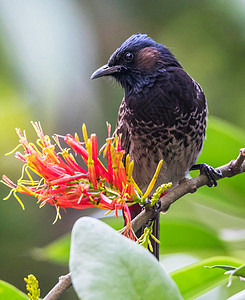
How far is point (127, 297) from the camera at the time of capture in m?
0.70

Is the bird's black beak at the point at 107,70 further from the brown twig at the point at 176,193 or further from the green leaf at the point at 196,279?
the green leaf at the point at 196,279

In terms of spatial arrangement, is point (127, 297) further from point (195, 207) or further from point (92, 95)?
point (92, 95)

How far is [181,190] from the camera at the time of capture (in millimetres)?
1476

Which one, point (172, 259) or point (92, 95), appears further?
point (92, 95)

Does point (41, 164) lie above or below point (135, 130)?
above

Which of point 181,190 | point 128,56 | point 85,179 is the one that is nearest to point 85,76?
point 128,56

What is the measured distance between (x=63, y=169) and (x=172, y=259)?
3.31ft

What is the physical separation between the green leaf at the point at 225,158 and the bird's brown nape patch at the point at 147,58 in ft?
1.45

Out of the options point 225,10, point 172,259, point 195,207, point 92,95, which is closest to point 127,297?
point 172,259

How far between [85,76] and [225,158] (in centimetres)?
149

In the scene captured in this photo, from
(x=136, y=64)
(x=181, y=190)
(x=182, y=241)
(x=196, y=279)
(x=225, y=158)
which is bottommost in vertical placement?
(x=182, y=241)

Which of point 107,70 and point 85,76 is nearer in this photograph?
point 107,70

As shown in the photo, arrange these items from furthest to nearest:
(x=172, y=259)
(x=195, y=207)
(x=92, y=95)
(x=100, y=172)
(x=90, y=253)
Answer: (x=92, y=95)
(x=195, y=207)
(x=172, y=259)
(x=100, y=172)
(x=90, y=253)

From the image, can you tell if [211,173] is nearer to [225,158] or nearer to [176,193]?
[225,158]
